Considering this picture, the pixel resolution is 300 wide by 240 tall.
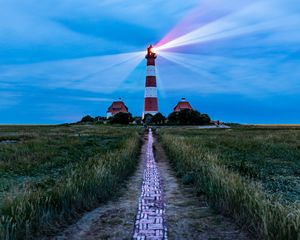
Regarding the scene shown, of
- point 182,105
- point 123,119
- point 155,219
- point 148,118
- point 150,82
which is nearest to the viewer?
point 155,219

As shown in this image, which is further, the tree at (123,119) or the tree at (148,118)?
the tree at (123,119)

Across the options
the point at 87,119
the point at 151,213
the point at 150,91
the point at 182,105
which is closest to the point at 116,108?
the point at 87,119

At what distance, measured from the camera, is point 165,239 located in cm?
555

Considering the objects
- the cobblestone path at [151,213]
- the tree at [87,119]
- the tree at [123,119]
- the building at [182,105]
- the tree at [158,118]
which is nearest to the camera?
the cobblestone path at [151,213]

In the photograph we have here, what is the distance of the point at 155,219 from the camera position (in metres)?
6.66

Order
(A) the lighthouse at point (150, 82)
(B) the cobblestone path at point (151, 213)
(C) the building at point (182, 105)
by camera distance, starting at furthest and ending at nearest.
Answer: (C) the building at point (182, 105)
(A) the lighthouse at point (150, 82)
(B) the cobblestone path at point (151, 213)

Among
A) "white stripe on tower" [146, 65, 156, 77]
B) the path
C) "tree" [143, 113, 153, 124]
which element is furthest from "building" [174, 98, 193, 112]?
the path

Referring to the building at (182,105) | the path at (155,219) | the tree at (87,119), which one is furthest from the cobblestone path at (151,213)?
the tree at (87,119)

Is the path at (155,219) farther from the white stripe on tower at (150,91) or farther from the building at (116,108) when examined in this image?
the building at (116,108)

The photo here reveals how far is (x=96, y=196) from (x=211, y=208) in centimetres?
277

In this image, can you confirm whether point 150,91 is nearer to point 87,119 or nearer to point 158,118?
point 158,118

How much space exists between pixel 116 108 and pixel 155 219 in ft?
300

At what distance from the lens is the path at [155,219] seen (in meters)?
5.82

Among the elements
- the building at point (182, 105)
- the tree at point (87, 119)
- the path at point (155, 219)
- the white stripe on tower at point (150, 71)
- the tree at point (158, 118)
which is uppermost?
the white stripe on tower at point (150, 71)
